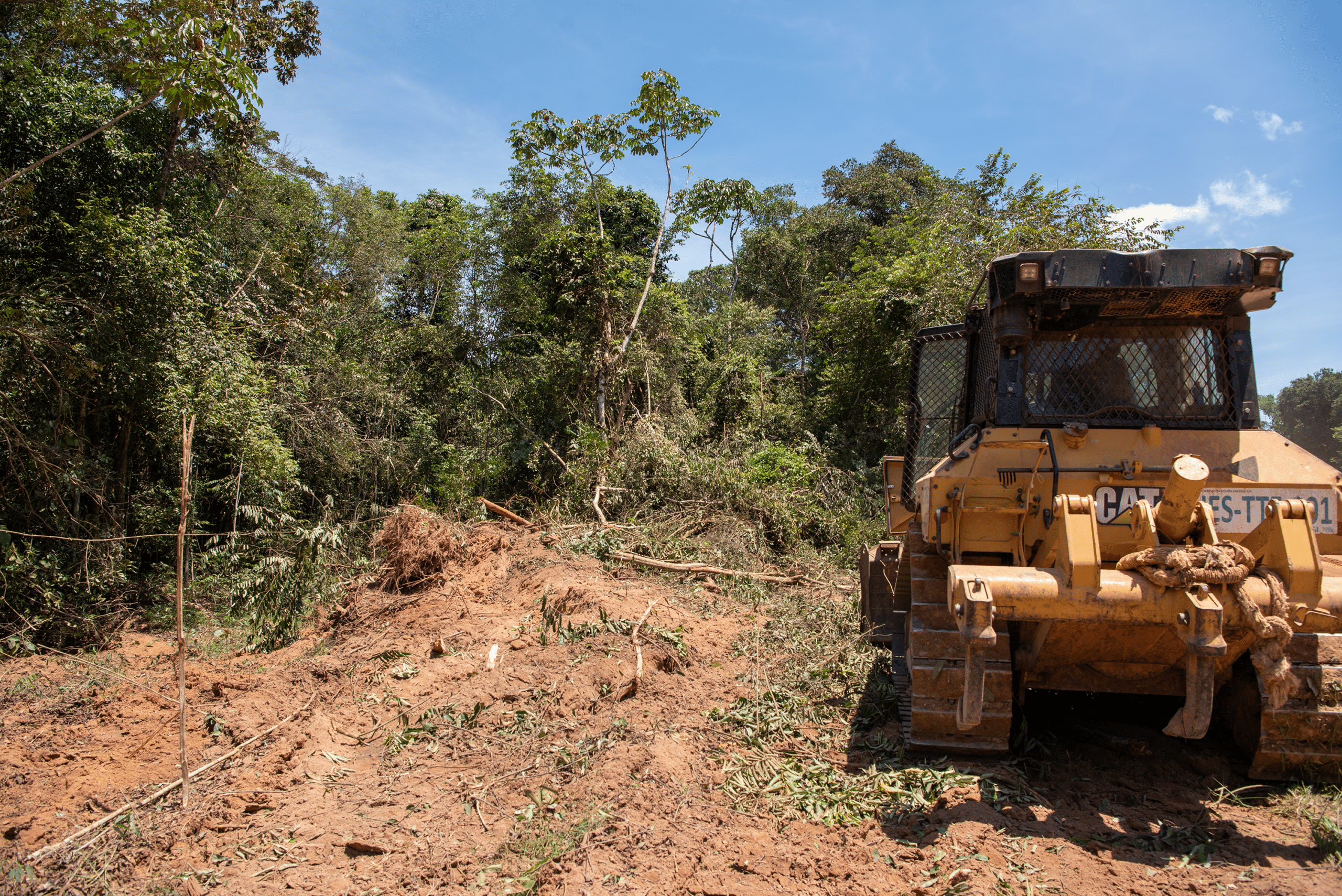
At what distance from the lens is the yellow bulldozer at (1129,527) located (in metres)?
3.19

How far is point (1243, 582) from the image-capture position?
125 inches

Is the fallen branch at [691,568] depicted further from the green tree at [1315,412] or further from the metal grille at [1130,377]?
the green tree at [1315,412]

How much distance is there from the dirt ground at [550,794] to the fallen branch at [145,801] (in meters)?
0.04

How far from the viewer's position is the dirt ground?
3.19 meters

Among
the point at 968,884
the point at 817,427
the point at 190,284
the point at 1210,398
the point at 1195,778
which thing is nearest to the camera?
the point at 968,884

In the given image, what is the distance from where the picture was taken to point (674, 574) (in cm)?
873

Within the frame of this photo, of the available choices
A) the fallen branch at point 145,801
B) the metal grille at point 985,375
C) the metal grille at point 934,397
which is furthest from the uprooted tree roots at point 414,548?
the metal grille at point 985,375

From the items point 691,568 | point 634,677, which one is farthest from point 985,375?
point 691,568

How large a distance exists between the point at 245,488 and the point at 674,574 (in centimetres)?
651

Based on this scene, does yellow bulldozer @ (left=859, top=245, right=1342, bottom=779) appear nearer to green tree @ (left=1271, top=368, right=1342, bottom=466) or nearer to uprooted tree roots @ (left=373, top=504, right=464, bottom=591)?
uprooted tree roots @ (left=373, top=504, right=464, bottom=591)

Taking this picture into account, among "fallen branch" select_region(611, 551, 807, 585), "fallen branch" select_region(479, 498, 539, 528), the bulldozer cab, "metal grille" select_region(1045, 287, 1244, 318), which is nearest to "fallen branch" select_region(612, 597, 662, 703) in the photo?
"fallen branch" select_region(611, 551, 807, 585)

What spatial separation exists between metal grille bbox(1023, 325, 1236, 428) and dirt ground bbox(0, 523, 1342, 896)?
184cm

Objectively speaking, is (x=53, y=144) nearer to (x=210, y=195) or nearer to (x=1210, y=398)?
(x=210, y=195)

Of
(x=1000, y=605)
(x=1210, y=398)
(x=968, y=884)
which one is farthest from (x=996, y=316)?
(x=968, y=884)
